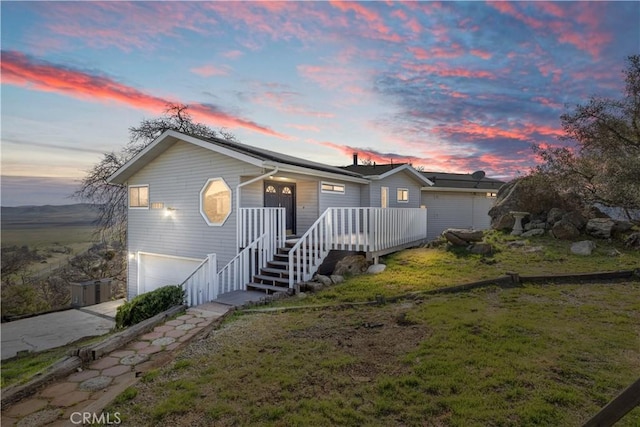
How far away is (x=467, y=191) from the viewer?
18.8 meters

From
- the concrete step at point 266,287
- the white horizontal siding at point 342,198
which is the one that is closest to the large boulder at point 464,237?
the white horizontal siding at point 342,198

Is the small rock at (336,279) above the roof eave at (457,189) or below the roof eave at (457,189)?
below

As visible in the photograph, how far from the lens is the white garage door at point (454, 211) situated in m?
18.6

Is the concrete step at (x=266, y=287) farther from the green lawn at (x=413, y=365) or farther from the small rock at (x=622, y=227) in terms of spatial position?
the small rock at (x=622, y=227)

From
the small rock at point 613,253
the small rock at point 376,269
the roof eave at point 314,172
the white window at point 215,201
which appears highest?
the roof eave at point 314,172

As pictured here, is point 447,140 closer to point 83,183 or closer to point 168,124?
point 168,124

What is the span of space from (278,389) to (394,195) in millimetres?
12961

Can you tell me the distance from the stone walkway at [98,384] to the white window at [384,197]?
34.1 feet

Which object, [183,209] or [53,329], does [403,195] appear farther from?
[53,329]

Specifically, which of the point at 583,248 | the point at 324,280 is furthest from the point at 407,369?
the point at 583,248

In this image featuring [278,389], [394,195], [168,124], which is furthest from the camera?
[168,124]

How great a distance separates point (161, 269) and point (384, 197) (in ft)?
32.4

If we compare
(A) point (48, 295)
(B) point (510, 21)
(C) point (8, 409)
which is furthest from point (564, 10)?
(A) point (48, 295)

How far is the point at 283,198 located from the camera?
437 inches
